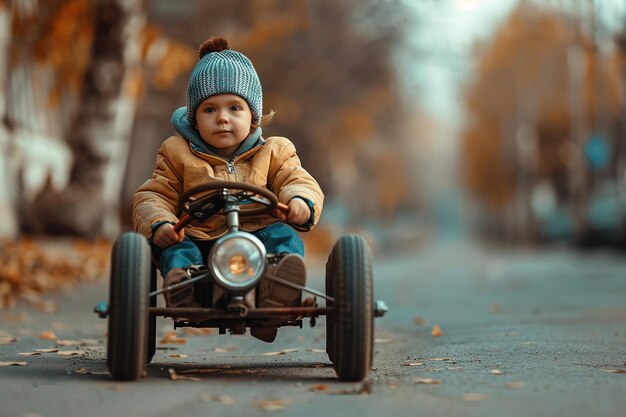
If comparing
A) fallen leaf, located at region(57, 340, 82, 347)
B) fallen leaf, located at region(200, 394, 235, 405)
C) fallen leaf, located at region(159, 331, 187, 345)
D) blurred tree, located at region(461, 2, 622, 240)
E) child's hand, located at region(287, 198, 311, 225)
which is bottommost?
fallen leaf, located at region(200, 394, 235, 405)

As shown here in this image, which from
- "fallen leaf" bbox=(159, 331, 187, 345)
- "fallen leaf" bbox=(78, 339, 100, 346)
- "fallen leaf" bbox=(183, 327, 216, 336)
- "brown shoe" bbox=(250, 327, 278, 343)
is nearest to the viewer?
"brown shoe" bbox=(250, 327, 278, 343)

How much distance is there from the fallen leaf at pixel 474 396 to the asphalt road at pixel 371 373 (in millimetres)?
17

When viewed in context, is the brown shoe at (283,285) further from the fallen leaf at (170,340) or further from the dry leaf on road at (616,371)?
the fallen leaf at (170,340)

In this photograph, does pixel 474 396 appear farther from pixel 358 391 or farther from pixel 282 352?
pixel 282 352

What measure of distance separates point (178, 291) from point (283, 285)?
495 millimetres

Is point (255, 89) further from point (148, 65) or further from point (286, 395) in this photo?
point (148, 65)

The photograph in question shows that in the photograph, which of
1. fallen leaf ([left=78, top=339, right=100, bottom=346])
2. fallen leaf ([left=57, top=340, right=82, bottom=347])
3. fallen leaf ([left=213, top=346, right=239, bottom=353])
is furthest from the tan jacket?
fallen leaf ([left=78, top=339, right=100, bottom=346])

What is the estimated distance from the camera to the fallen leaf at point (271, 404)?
4935 mm

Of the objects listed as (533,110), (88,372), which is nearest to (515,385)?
(88,372)

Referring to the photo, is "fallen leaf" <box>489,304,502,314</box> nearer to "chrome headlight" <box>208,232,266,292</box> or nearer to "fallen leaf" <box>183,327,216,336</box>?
"fallen leaf" <box>183,327,216,336</box>

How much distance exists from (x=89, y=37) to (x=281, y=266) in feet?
45.3

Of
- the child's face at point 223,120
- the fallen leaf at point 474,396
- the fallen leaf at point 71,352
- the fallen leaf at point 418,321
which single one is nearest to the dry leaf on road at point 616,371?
the fallen leaf at point 474,396

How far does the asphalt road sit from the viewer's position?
16.3ft

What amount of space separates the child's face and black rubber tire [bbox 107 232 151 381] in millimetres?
892
